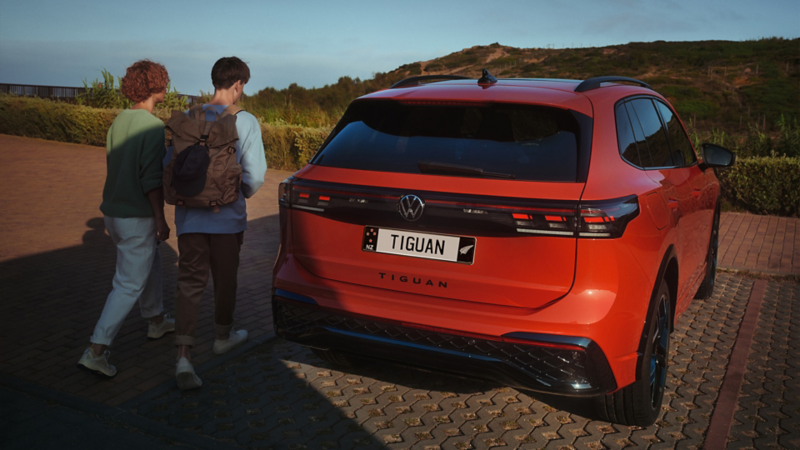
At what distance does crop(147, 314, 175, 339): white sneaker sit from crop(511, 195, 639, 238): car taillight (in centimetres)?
309

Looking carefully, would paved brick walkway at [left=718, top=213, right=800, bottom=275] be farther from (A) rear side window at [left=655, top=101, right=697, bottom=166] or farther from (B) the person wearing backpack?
(B) the person wearing backpack

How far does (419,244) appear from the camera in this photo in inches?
120

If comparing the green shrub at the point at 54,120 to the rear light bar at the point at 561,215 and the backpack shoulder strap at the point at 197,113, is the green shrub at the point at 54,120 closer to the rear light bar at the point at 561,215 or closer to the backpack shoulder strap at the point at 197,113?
the backpack shoulder strap at the point at 197,113

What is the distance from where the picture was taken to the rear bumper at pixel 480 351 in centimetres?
287

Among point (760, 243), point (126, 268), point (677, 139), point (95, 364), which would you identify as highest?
point (677, 139)

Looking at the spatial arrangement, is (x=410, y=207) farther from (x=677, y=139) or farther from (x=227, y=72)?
(x=677, y=139)

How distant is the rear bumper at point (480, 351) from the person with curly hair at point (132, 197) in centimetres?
144

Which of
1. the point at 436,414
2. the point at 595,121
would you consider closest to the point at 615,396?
the point at 436,414

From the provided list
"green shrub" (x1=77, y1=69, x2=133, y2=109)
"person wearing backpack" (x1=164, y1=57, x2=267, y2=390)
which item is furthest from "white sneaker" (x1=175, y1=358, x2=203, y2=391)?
"green shrub" (x1=77, y1=69, x2=133, y2=109)

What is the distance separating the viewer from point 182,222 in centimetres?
396

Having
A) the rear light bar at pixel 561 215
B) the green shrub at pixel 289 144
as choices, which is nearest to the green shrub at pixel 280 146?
the green shrub at pixel 289 144

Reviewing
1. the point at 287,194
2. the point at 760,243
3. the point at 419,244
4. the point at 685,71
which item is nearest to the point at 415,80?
the point at 287,194

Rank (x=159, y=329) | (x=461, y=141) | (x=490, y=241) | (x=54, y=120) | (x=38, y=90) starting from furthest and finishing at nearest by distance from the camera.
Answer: (x=38, y=90)
(x=54, y=120)
(x=159, y=329)
(x=461, y=141)
(x=490, y=241)

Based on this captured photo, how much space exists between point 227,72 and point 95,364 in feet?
6.45
